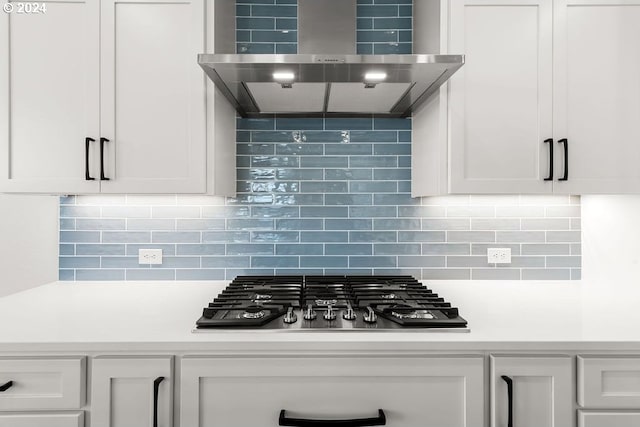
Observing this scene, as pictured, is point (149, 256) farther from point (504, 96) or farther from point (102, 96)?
point (504, 96)

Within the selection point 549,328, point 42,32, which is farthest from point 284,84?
point 549,328

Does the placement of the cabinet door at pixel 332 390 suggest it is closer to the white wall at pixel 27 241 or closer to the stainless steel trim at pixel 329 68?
the stainless steel trim at pixel 329 68

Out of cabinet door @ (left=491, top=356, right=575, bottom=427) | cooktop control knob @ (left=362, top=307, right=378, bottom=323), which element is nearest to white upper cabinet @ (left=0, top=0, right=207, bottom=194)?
cooktop control knob @ (left=362, top=307, right=378, bottom=323)

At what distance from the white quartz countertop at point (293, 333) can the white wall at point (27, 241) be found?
0.30 feet

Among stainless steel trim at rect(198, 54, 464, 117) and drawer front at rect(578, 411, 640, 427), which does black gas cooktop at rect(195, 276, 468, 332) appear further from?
stainless steel trim at rect(198, 54, 464, 117)

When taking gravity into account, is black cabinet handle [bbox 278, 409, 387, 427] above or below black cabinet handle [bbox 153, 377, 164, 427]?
→ below

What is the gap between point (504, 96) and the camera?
5.27 feet

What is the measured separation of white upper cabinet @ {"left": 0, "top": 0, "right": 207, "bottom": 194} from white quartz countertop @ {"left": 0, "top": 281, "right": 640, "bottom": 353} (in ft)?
1.50

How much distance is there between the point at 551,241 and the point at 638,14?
103cm

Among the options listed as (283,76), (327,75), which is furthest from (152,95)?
(327,75)

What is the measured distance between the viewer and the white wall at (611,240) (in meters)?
1.75

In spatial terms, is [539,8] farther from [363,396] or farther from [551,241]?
[363,396]

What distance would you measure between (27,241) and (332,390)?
1564mm

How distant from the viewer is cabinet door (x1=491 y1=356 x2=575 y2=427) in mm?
1188
